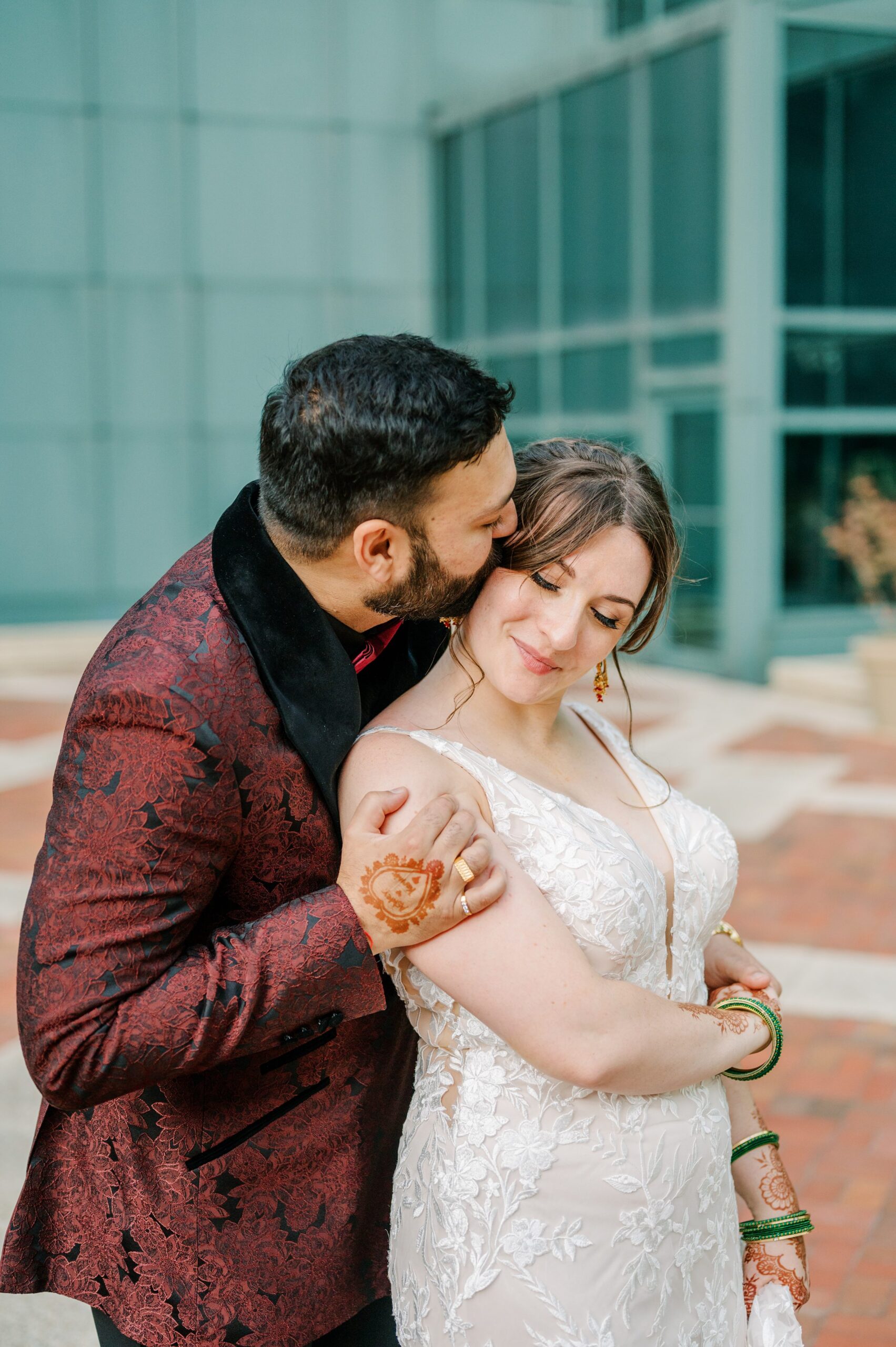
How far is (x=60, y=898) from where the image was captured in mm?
1638

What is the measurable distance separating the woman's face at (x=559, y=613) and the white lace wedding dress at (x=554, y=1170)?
148 millimetres

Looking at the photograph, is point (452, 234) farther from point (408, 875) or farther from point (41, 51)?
point (408, 875)

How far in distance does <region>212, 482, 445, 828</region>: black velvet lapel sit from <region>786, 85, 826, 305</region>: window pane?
11.7m

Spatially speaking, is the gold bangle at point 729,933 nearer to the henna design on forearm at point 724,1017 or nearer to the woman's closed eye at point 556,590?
the henna design on forearm at point 724,1017

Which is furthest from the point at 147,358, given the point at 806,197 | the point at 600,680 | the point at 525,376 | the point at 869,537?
the point at 600,680

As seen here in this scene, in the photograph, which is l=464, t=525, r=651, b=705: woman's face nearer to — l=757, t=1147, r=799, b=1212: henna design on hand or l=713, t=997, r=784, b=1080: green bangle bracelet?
l=713, t=997, r=784, b=1080: green bangle bracelet

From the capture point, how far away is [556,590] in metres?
1.99

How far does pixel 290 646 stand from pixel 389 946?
406 millimetres

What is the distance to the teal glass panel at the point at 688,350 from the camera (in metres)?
12.7

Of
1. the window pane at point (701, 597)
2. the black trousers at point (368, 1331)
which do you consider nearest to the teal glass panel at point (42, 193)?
the window pane at point (701, 597)

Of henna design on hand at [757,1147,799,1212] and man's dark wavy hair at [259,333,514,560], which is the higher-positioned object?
man's dark wavy hair at [259,333,514,560]

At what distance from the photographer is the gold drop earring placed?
2281 mm

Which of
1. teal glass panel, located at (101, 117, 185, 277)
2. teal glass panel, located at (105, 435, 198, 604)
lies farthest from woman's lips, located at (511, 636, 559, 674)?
teal glass panel, located at (101, 117, 185, 277)

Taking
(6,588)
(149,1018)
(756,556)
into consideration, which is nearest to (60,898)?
(149,1018)
